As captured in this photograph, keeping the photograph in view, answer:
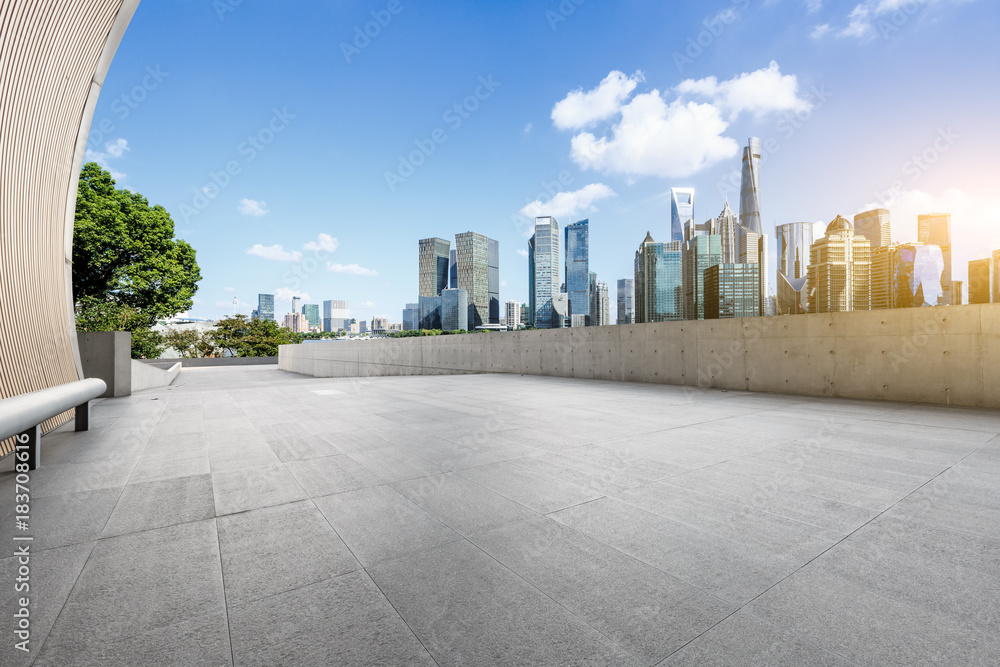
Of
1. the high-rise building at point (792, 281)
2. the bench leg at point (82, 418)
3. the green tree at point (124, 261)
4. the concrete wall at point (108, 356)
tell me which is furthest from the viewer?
the green tree at point (124, 261)

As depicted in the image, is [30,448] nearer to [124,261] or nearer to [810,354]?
[810,354]

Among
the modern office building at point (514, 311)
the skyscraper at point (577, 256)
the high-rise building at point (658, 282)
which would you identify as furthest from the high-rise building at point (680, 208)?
the high-rise building at point (658, 282)

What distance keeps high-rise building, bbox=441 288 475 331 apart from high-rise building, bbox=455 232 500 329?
7.80 metres

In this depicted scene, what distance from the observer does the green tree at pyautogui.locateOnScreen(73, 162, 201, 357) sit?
25203mm

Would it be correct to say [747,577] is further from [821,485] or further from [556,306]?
[556,306]

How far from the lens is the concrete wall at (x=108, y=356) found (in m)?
Answer: 12.6

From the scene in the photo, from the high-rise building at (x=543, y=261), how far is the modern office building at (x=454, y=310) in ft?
44.7

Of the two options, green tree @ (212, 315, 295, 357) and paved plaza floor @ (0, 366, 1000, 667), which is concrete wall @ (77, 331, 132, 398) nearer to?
paved plaza floor @ (0, 366, 1000, 667)

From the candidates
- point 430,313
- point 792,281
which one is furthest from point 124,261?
point 430,313

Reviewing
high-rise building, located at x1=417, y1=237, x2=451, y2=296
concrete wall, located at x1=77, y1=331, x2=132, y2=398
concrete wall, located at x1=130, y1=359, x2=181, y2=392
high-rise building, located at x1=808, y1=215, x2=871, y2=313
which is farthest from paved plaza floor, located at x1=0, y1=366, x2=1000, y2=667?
high-rise building, located at x1=417, y1=237, x2=451, y2=296

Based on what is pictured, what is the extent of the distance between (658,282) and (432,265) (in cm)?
11477

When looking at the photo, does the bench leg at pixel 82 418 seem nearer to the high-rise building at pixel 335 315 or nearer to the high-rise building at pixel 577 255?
the high-rise building at pixel 577 255

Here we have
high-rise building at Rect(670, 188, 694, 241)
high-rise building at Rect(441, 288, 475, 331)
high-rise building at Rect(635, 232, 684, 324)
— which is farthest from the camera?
high-rise building at Rect(670, 188, 694, 241)

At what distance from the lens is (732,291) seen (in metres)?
15.1
